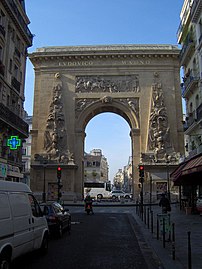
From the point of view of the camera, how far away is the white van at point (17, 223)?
5633 millimetres

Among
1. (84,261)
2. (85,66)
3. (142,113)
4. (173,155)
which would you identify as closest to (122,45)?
(85,66)

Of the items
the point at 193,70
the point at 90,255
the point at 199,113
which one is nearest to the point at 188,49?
the point at 193,70

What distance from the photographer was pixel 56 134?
36219mm

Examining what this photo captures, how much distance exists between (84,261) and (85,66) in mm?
33720

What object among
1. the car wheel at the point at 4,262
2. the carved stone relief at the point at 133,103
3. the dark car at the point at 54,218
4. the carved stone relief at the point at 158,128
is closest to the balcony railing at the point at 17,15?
the carved stone relief at the point at 133,103

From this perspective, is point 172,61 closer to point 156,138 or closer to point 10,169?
point 156,138

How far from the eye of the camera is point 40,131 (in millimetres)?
37188

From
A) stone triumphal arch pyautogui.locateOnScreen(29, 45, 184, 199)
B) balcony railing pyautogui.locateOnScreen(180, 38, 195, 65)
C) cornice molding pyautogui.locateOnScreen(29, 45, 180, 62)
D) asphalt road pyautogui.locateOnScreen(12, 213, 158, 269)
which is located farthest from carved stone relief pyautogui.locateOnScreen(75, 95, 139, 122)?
asphalt road pyautogui.locateOnScreen(12, 213, 158, 269)

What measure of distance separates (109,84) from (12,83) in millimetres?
17635

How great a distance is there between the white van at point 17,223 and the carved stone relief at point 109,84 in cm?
3104

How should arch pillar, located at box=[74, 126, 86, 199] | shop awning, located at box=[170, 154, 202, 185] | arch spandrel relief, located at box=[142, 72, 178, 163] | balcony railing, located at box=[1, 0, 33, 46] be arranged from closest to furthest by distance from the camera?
shop awning, located at box=[170, 154, 202, 185]
balcony railing, located at box=[1, 0, 33, 46]
arch spandrel relief, located at box=[142, 72, 178, 163]
arch pillar, located at box=[74, 126, 86, 199]

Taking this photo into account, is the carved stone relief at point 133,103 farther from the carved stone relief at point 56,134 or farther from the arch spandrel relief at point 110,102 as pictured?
the carved stone relief at point 56,134

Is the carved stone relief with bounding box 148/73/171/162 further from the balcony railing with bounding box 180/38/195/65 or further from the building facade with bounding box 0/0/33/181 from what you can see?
the building facade with bounding box 0/0/33/181

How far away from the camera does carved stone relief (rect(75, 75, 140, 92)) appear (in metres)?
37.9
